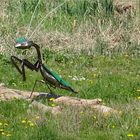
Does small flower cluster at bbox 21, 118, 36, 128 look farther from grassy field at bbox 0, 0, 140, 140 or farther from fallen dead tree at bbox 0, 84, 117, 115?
fallen dead tree at bbox 0, 84, 117, 115

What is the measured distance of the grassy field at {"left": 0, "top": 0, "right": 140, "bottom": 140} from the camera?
707 centimetres

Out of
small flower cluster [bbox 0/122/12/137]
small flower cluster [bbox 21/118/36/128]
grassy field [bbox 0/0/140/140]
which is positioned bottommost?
grassy field [bbox 0/0/140/140]

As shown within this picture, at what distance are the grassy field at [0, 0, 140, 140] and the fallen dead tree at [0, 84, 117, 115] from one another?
171 mm

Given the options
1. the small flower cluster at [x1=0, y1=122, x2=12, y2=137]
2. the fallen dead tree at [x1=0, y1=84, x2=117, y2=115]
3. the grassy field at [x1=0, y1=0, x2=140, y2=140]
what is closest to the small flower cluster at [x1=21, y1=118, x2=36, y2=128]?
the grassy field at [x1=0, y1=0, x2=140, y2=140]

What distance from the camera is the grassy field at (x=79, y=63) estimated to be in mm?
7070

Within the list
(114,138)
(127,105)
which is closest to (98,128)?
(114,138)

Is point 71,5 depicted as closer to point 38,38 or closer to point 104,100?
point 38,38

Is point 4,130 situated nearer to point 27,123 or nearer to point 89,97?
point 27,123

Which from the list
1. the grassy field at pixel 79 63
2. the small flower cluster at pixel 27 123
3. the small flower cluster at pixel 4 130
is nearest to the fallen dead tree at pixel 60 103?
the grassy field at pixel 79 63

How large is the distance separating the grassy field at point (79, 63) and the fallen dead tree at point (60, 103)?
17 cm

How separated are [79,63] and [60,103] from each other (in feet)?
15.5

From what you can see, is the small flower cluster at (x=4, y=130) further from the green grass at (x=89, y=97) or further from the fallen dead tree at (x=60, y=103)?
the fallen dead tree at (x=60, y=103)

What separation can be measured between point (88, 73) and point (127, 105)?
3.67 meters

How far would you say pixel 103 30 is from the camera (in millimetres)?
14555
